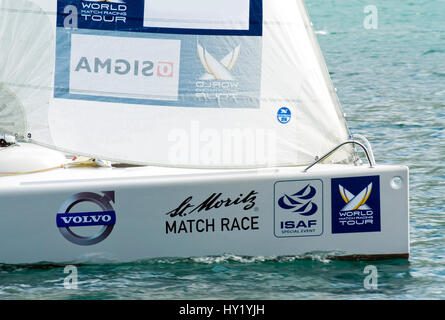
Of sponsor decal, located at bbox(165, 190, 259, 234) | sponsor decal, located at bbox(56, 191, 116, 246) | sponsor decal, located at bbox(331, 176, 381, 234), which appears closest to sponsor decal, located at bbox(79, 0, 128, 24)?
sponsor decal, located at bbox(56, 191, 116, 246)

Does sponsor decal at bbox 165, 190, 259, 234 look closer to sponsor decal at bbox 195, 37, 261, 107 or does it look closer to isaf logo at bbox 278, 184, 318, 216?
isaf logo at bbox 278, 184, 318, 216

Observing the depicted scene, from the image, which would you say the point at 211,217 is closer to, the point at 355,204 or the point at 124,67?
the point at 355,204

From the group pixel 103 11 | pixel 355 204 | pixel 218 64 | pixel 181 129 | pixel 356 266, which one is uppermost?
pixel 103 11

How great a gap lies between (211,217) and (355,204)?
1206mm

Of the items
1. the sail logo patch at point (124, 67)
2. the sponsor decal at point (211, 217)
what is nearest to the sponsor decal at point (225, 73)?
the sail logo patch at point (124, 67)

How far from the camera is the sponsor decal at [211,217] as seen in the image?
24.7 ft

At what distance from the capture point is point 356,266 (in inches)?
303

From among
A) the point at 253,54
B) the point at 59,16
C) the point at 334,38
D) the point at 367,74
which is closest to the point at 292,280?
the point at 253,54

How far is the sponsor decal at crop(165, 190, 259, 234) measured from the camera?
24.7 feet

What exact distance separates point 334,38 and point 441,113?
12794 millimetres

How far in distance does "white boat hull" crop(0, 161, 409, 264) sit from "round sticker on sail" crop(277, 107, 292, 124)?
1.35ft

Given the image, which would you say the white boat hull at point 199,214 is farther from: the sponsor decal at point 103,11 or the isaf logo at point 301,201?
the sponsor decal at point 103,11

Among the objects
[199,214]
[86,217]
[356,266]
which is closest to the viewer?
[86,217]

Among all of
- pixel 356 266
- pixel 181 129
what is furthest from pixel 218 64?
pixel 356 266
